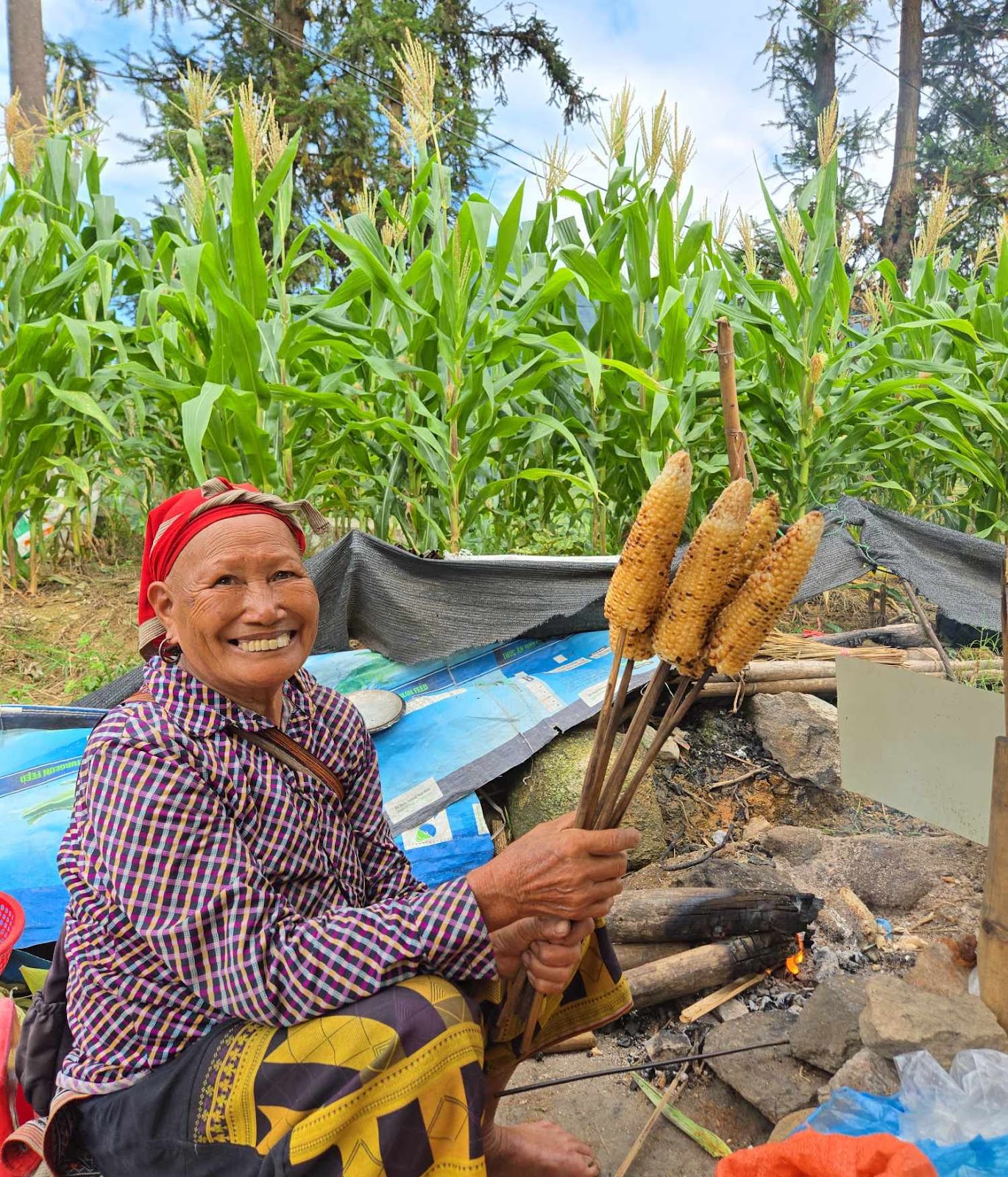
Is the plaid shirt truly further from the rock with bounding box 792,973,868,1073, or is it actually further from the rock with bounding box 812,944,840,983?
the rock with bounding box 812,944,840,983

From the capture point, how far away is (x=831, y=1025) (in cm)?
170

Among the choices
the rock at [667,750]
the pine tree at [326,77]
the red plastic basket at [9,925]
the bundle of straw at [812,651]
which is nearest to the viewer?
the red plastic basket at [9,925]

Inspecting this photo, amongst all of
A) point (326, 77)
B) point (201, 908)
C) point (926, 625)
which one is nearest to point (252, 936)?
point (201, 908)

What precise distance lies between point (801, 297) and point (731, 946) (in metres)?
2.59

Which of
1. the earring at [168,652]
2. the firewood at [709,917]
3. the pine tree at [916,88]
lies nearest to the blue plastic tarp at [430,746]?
the firewood at [709,917]

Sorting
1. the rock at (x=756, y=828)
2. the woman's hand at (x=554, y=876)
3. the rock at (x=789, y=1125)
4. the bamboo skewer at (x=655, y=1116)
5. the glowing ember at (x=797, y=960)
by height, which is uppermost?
the woman's hand at (x=554, y=876)

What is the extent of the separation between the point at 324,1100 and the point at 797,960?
1.46m

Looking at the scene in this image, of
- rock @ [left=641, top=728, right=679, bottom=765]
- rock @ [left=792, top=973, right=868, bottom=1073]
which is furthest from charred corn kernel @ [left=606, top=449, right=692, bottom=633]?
rock @ [left=641, top=728, right=679, bottom=765]

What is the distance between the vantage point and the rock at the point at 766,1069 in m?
1.64

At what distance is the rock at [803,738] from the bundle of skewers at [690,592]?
82.6 inches

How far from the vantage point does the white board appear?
5.15 feet

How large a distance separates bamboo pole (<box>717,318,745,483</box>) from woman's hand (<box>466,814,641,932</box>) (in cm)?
50

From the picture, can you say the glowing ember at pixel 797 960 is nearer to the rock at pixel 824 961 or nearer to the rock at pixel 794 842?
the rock at pixel 824 961

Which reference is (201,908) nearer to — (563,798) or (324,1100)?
(324,1100)
